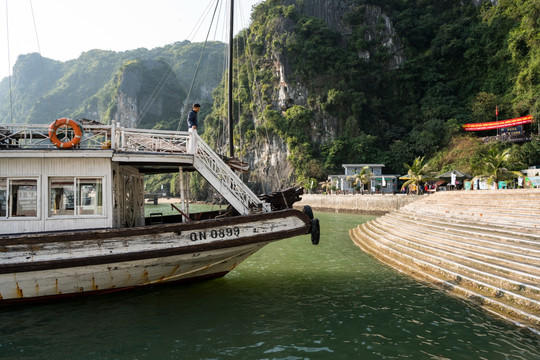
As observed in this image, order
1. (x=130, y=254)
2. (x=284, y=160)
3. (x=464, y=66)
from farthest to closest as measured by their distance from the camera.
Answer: (x=284, y=160), (x=464, y=66), (x=130, y=254)

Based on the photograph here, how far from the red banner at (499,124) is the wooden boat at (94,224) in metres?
42.6

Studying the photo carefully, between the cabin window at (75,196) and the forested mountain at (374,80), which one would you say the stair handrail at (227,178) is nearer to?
the cabin window at (75,196)

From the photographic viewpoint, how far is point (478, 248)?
9000 mm

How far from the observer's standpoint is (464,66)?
176 ft

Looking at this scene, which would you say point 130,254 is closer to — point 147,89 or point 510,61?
point 510,61

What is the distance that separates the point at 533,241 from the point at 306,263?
630cm

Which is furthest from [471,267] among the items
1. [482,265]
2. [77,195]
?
[77,195]

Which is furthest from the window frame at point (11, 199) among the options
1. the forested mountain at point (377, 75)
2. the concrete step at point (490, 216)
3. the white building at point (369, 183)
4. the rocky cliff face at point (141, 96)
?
the rocky cliff face at point (141, 96)

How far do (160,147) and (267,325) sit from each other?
4.57 m

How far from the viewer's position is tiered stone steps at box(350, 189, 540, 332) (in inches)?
254

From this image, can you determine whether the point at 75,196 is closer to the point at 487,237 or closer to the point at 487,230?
the point at 487,237

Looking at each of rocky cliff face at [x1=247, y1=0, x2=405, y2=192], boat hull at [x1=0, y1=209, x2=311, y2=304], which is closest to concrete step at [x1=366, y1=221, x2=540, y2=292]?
boat hull at [x1=0, y1=209, x2=311, y2=304]

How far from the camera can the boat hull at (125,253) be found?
21.2ft

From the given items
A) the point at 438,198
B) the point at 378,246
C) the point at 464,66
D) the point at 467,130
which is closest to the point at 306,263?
the point at 378,246
